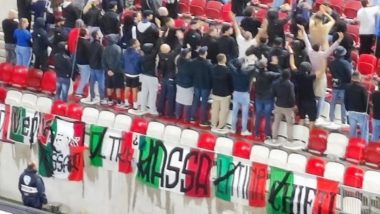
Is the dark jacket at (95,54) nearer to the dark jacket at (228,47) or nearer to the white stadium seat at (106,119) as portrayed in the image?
the white stadium seat at (106,119)

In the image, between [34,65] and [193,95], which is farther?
[34,65]

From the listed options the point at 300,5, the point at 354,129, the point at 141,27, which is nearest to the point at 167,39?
the point at 141,27

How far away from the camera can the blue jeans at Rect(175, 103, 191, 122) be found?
20594 millimetres

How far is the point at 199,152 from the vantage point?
19.3m

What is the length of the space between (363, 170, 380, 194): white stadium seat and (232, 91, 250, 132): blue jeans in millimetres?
2555

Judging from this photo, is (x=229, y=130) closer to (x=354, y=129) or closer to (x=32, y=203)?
(x=354, y=129)

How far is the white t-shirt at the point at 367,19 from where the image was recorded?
1995 cm

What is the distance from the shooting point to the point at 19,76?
22.7m

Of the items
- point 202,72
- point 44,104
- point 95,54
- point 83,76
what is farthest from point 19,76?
point 202,72

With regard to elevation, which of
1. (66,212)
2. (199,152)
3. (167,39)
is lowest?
(66,212)

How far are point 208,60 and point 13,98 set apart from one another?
3.98 metres

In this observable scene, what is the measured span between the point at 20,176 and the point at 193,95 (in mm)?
3182

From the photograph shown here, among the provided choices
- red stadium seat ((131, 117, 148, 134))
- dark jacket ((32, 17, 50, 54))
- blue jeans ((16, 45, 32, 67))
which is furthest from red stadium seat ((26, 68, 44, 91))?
red stadium seat ((131, 117, 148, 134))

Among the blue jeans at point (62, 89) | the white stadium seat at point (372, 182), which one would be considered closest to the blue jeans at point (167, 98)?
the blue jeans at point (62, 89)
